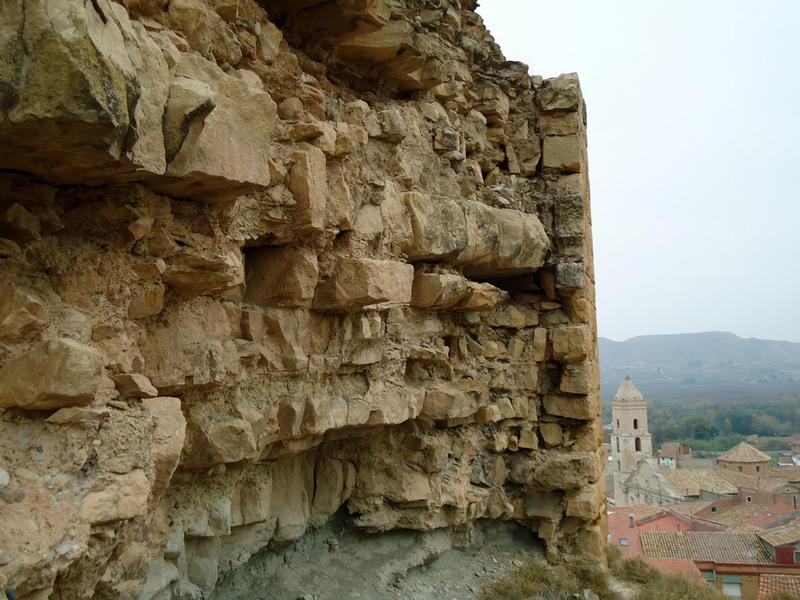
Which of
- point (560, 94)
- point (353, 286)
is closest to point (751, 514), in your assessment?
point (560, 94)

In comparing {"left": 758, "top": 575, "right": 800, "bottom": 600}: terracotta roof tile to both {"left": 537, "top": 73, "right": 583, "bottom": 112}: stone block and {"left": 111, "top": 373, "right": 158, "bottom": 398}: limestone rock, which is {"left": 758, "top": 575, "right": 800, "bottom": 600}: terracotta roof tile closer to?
{"left": 537, "top": 73, "right": 583, "bottom": 112}: stone block

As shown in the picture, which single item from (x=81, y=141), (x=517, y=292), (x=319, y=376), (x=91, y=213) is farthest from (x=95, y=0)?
(x=517, y=292)

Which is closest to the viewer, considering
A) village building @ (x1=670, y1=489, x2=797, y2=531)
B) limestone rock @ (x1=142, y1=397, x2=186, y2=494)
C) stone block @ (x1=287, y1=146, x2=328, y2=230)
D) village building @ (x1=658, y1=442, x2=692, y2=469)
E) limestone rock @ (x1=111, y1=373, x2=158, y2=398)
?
limestone rock @ (x1=111, y1=373, x2=158, y2=398)

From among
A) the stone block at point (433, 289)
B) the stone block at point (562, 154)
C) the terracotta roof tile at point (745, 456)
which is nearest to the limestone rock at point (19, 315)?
the stone block at point (433, 289)

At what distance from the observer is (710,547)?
18.2m

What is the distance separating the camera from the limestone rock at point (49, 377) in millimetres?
1968

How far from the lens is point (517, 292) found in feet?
20.8

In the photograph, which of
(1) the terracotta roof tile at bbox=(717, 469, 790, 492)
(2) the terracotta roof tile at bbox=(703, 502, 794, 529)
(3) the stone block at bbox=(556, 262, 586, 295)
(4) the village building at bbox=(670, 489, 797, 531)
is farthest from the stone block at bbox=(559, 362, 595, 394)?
(1) the terracotta roof tile at bbox=(717, 469, 790, 492)

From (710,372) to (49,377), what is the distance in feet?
610

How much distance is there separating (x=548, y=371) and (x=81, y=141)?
16.8ft

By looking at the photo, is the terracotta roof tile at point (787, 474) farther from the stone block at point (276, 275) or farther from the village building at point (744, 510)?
the stone block at point (276, 275)

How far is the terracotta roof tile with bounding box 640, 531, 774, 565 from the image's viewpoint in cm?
1755

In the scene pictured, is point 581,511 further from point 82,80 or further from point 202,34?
point 82,80

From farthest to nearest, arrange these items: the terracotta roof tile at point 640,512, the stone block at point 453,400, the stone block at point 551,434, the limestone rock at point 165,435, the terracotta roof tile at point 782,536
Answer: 1. the terracotta roof tile at point 640,512
2. the terracotta roof tile at point 782,536
3. the stone block at point 551,434
4. the stone block at point 453,400
5. the limestone rock at point 165,435
